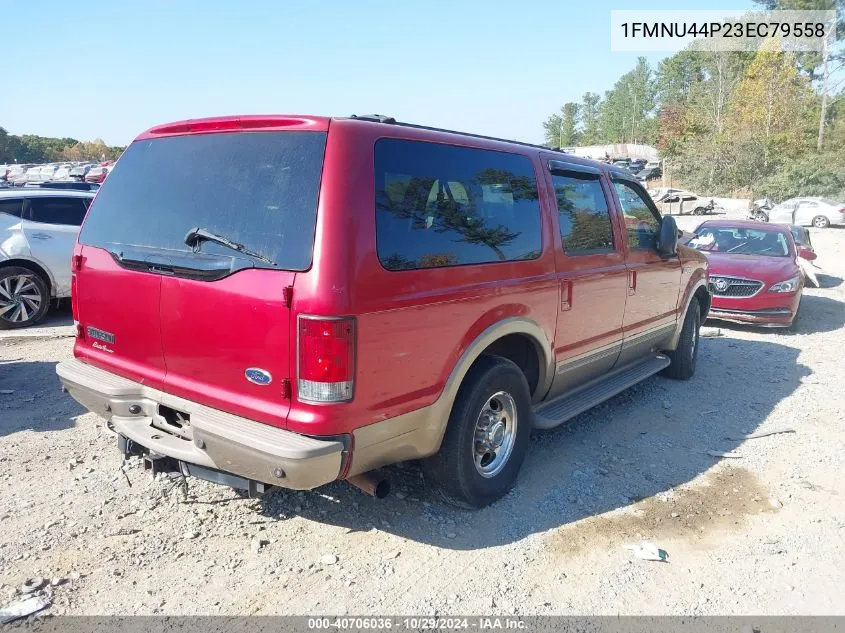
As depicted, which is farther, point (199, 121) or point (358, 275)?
point (199, 121)

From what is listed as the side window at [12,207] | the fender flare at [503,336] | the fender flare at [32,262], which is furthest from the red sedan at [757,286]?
the side window at [12,207]

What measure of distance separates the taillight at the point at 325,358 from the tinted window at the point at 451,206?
0.40 metres

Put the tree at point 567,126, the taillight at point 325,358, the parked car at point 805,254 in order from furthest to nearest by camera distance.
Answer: the tree at point 567,126, the parked car at point 805,254, the taillight at point 325,358

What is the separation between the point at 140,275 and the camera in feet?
10.2

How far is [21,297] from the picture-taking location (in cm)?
778

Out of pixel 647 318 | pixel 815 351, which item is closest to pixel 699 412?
pixel 647 318

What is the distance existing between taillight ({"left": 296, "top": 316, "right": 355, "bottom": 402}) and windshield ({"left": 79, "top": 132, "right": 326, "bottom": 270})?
282 mm

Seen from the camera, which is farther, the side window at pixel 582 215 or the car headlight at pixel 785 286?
the car headlight at pixel 785 286

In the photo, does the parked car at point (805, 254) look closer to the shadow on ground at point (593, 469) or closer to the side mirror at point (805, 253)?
the side mirror at point (805, 253)

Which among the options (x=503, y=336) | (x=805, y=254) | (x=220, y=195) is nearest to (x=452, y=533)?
(x=503, y=336)

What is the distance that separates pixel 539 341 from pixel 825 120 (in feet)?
191

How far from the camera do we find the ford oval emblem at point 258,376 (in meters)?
2.74

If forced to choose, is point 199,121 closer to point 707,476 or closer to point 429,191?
point 429,191

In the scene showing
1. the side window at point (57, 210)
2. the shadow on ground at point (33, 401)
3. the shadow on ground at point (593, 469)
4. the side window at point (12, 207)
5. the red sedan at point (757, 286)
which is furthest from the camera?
the red sedan at point (757, 286)
